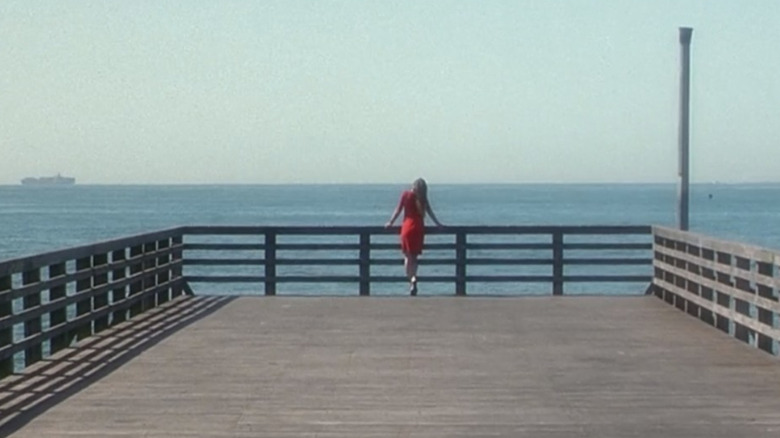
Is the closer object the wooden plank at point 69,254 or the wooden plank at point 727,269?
the wooden plank at point 69,254

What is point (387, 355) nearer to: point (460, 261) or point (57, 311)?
point (57, 311)

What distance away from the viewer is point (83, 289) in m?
14.8

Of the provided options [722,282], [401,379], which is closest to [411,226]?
[722,282]

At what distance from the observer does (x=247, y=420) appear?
10.1m

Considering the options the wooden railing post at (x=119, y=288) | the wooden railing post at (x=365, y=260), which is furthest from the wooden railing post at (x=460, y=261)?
the wooden railing post at (x=119, y=288)

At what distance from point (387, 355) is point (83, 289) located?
122 inches

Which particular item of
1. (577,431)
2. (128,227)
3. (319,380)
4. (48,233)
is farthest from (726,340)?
(128,227)

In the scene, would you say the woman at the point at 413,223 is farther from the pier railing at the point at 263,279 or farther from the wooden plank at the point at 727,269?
the wooden plank at the point at 727,269

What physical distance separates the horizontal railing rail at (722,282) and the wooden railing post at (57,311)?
5.89 meters

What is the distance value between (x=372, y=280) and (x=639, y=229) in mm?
3475

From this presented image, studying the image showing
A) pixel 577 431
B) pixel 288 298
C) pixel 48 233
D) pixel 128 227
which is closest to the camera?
pixel 577 431

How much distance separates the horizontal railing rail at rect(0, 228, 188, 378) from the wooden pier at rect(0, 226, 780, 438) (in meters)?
0.03

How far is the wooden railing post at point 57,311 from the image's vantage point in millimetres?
13625

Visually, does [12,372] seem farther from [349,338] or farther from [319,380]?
[349,338]
